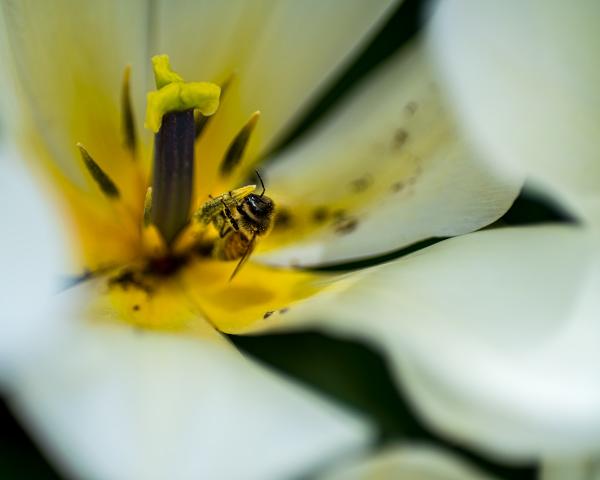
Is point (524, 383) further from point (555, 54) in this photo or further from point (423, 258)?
point (555, 54)

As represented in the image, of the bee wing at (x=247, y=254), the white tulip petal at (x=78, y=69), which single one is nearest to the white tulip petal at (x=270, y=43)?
the white tulip petal at (x=78, y=69)

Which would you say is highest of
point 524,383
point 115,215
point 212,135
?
point 212,135

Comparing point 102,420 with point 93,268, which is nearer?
point 102,420

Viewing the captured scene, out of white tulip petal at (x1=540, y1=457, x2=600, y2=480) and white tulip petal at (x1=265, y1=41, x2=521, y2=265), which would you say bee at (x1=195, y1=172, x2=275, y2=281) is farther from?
white tulip petal at (x1=540, y1=457, x2=600, y2=480)

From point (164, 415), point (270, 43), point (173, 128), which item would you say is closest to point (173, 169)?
point (173, 128)

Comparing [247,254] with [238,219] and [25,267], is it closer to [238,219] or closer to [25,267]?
[238,219]

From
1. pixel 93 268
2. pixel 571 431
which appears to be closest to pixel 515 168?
pixel 571 431
